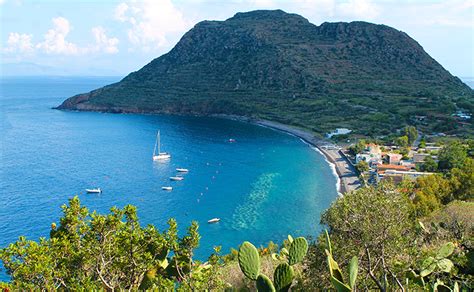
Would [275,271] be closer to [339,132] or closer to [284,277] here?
[284,277]

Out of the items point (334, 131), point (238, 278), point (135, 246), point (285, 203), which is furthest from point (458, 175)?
point (334, 131)

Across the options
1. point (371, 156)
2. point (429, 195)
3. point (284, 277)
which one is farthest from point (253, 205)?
point (284, 277)

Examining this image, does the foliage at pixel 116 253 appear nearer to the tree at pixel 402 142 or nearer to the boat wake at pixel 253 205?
the boat wake at pixel 253 205

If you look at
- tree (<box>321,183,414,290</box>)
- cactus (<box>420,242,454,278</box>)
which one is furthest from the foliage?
cactus (<box>420,242,454,278</box>)

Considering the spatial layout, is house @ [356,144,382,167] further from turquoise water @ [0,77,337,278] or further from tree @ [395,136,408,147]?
tree @ [395,136,408,147]

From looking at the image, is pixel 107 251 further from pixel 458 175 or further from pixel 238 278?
pixel 458 175

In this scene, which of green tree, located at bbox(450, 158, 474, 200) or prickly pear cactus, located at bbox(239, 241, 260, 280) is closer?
prickly pear cactus, located at bbox(239, 241, 260, 280)
